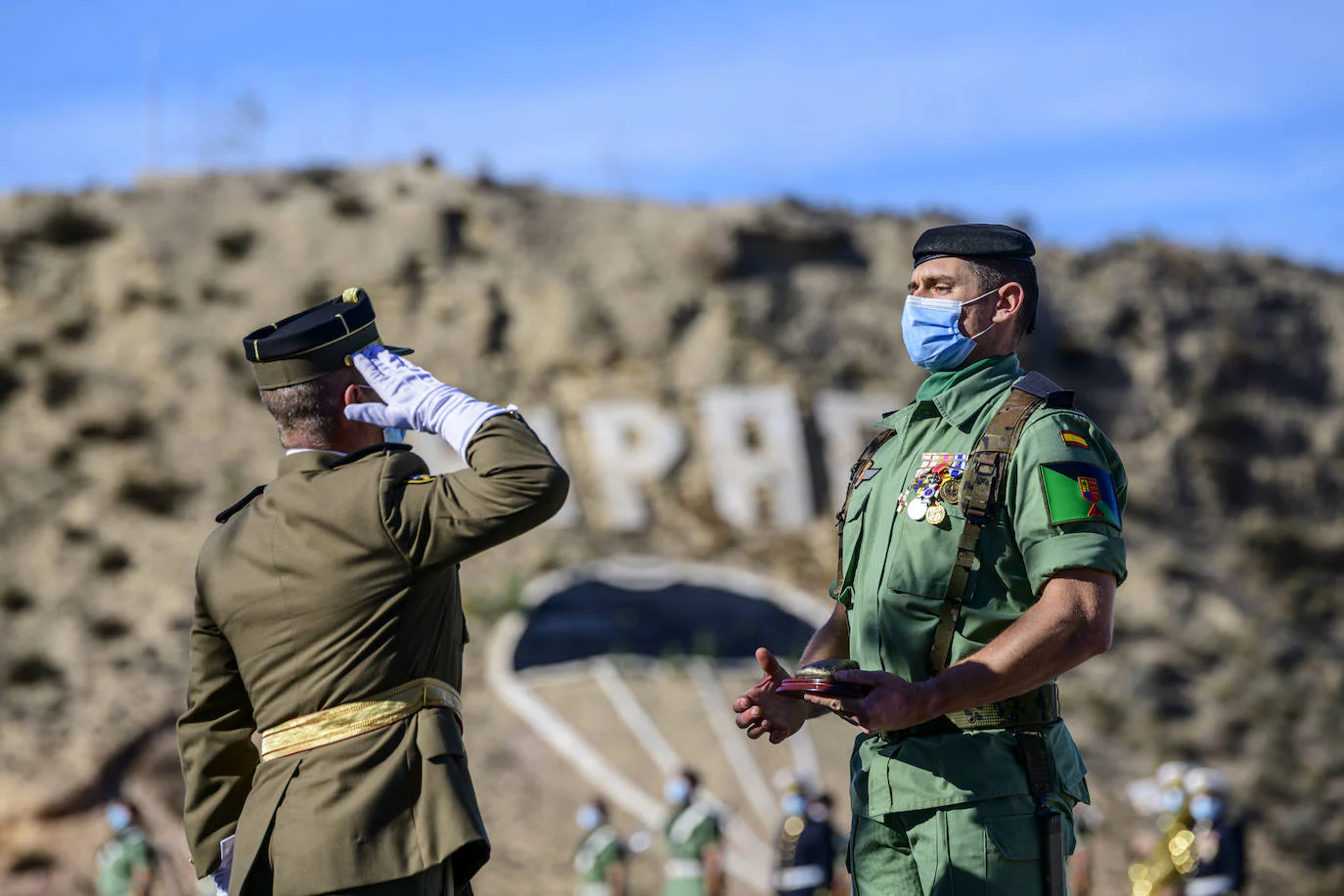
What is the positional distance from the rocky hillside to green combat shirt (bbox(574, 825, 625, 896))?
10.9 ft

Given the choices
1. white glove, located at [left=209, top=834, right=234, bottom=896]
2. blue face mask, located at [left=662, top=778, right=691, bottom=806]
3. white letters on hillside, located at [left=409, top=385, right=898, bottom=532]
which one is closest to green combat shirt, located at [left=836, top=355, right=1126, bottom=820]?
white glove, located at [left=209, top=834, right=234, bottom=896]

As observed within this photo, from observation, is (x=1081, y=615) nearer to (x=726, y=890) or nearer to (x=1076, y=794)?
(x=1076, y=794)

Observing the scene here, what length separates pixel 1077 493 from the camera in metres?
3.52

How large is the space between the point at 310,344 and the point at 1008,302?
6.01 ft

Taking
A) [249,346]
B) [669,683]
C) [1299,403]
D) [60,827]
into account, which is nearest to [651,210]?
[669,683]

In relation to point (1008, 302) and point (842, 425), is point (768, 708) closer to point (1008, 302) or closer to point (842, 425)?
point (1008, 302)

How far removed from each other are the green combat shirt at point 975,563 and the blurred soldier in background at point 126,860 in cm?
1359

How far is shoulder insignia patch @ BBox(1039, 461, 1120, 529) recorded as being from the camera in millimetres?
3508

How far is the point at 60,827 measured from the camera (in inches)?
770

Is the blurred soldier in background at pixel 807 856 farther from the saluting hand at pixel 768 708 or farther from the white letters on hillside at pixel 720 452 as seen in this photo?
the white letters on hillside at pixel 720 452

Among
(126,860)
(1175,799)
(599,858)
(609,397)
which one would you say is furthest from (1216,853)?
(609,397)

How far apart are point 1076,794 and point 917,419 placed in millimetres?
1019

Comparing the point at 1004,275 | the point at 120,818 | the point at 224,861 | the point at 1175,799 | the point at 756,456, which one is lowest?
the point at 1175,799

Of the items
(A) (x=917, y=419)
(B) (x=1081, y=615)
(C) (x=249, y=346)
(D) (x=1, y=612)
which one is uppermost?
(C) (x=249, y=346)
